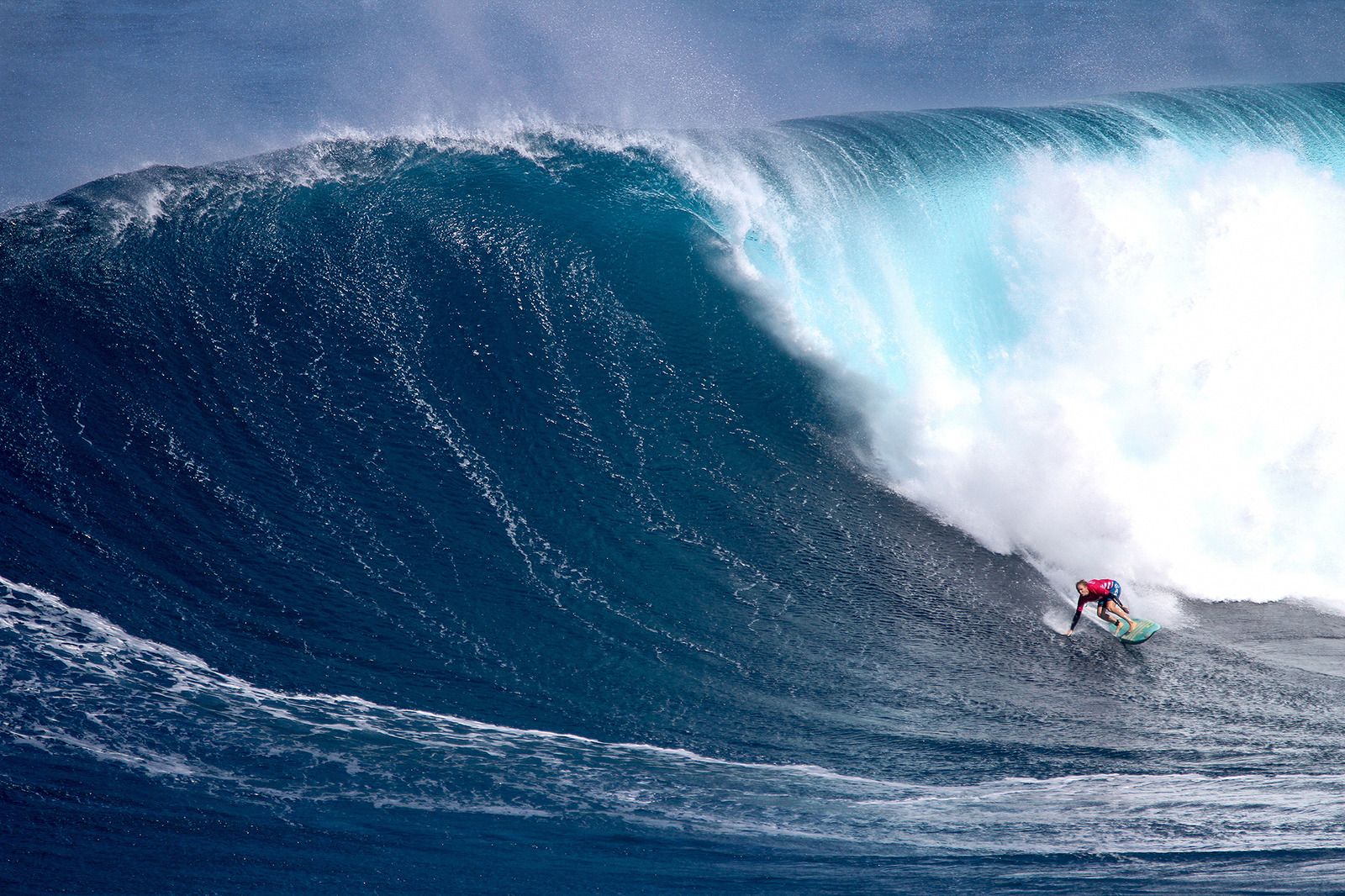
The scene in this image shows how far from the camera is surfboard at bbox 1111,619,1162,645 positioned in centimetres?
713

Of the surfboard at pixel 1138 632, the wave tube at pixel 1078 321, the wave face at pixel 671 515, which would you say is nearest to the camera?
the wave face at pixel 671 515

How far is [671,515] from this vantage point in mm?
7973

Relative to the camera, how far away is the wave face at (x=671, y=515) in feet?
17.4

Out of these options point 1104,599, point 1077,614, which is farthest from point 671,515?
point 1104,599

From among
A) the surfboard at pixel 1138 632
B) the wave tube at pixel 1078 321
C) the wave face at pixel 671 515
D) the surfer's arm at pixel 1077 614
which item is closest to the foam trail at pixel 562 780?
the wave face at pixel 671 515

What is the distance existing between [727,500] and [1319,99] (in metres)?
14.5

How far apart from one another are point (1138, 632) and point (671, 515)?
3.53m

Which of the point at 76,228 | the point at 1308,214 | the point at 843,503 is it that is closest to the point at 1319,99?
the point at 1308,214

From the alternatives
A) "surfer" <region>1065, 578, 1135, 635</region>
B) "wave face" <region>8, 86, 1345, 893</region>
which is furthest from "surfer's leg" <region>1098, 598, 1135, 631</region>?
"wave face" <region>8, 86, 1345, 893</region>

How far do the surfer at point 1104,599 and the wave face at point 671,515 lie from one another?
10.3 inches

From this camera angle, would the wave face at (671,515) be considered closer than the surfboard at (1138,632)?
Yes

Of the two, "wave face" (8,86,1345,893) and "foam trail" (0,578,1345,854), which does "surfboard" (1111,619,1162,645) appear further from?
"foam trail" (0,578,1345,854)

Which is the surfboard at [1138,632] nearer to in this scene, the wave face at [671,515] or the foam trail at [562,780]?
the wave face at [671,515]

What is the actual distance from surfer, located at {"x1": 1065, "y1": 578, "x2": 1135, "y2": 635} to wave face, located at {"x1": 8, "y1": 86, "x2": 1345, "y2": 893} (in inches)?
10.3
